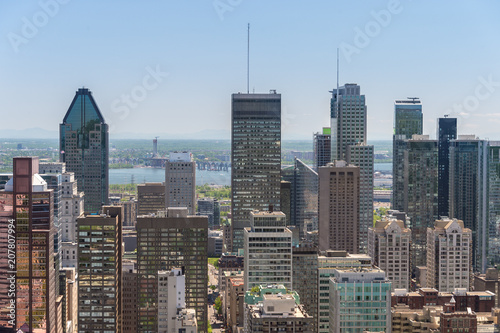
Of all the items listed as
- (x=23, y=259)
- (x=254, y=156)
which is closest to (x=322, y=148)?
(x=254, y=156)

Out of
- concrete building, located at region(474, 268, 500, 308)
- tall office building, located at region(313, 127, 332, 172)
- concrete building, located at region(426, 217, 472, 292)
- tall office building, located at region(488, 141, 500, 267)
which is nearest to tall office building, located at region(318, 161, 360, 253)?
tall office building, located at region(488, 141, 500, 267)

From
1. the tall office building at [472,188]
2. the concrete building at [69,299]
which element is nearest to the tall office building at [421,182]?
the tall office building at [472,188]

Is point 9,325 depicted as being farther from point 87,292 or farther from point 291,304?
point 291,304

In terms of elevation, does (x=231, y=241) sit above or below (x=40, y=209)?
below

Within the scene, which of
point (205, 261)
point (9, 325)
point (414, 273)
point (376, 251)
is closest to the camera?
point (9, 325)

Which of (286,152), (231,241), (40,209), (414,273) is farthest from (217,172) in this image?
Answer: (40,209)

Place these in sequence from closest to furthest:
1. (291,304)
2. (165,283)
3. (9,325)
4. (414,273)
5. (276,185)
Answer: (291,304), (9,325), (165,283), (414,273), (276,185)
